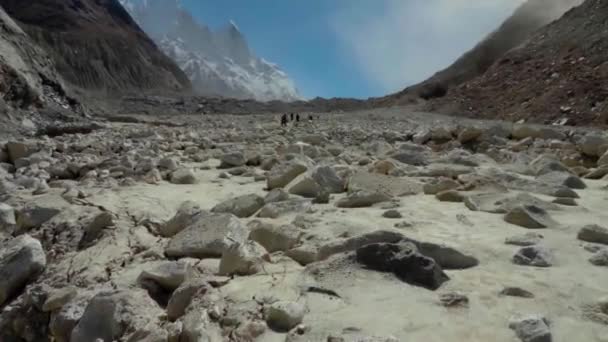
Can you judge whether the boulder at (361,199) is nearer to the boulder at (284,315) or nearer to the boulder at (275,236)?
the boulder at (275,236)

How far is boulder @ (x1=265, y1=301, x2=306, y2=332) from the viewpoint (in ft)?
6.22

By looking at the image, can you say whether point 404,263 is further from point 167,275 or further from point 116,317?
point 116,317

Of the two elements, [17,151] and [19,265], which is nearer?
[19,265]

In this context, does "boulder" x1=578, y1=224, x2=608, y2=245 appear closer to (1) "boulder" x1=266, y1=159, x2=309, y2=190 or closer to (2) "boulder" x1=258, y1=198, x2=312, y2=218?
(2) "boulder" x1=258, y1=198, x2=312, y2=218

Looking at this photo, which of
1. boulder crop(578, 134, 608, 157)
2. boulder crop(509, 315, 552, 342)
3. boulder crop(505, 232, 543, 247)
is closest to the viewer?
boulder crop(509, 315, 552, 342)

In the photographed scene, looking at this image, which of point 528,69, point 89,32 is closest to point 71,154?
point 528,69

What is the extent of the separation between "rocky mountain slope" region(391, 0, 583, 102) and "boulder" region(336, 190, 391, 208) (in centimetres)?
3265

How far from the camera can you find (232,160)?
5691mm

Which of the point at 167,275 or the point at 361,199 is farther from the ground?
the point at 361,199

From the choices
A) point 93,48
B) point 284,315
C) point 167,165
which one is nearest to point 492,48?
point 167,165

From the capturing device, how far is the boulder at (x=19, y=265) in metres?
2.75

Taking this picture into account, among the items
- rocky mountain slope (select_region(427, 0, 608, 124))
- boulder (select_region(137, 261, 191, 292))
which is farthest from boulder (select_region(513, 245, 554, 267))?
rocky mountain slope (select_region(427, 0, 608, 124))

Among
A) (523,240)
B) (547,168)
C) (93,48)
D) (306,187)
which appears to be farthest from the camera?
(93,48)

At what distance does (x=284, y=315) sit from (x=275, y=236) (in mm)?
839
